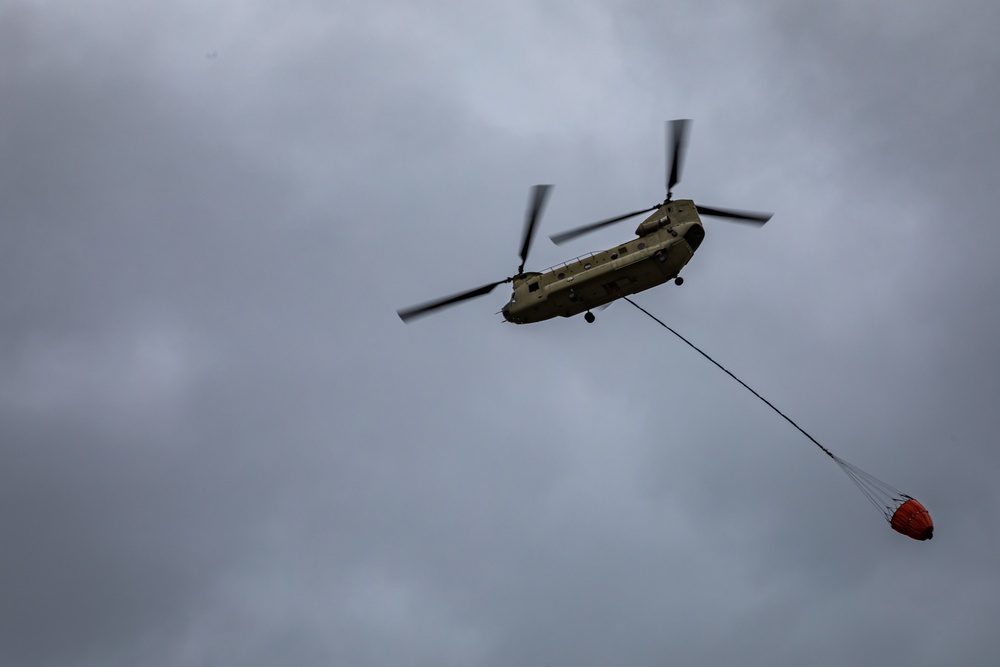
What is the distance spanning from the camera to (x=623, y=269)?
56.7 meters

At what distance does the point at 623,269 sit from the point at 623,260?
550mm

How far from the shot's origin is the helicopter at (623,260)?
56.5 m

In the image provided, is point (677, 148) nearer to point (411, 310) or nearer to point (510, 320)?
point (510, 320)

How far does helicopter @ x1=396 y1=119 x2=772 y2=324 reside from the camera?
5653 centimetres

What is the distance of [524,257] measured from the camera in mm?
59031

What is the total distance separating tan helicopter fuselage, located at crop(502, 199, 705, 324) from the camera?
56.6 meters

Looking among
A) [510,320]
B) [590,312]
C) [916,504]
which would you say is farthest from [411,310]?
[916,504]

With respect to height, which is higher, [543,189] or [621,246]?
[543,189]

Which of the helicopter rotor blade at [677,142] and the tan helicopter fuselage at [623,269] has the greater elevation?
the helicopter rotor blade at [677,142]

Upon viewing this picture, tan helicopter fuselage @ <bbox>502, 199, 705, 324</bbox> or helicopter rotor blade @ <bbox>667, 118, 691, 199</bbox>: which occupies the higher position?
helicopter rotor blade @ <bbox>667, 118, 691, 199</bbox>

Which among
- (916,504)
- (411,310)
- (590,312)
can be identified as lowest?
(916,504)

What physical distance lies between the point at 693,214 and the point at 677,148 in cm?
402

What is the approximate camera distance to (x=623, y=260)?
56.8 m

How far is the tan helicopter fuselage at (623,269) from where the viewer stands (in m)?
56.6
